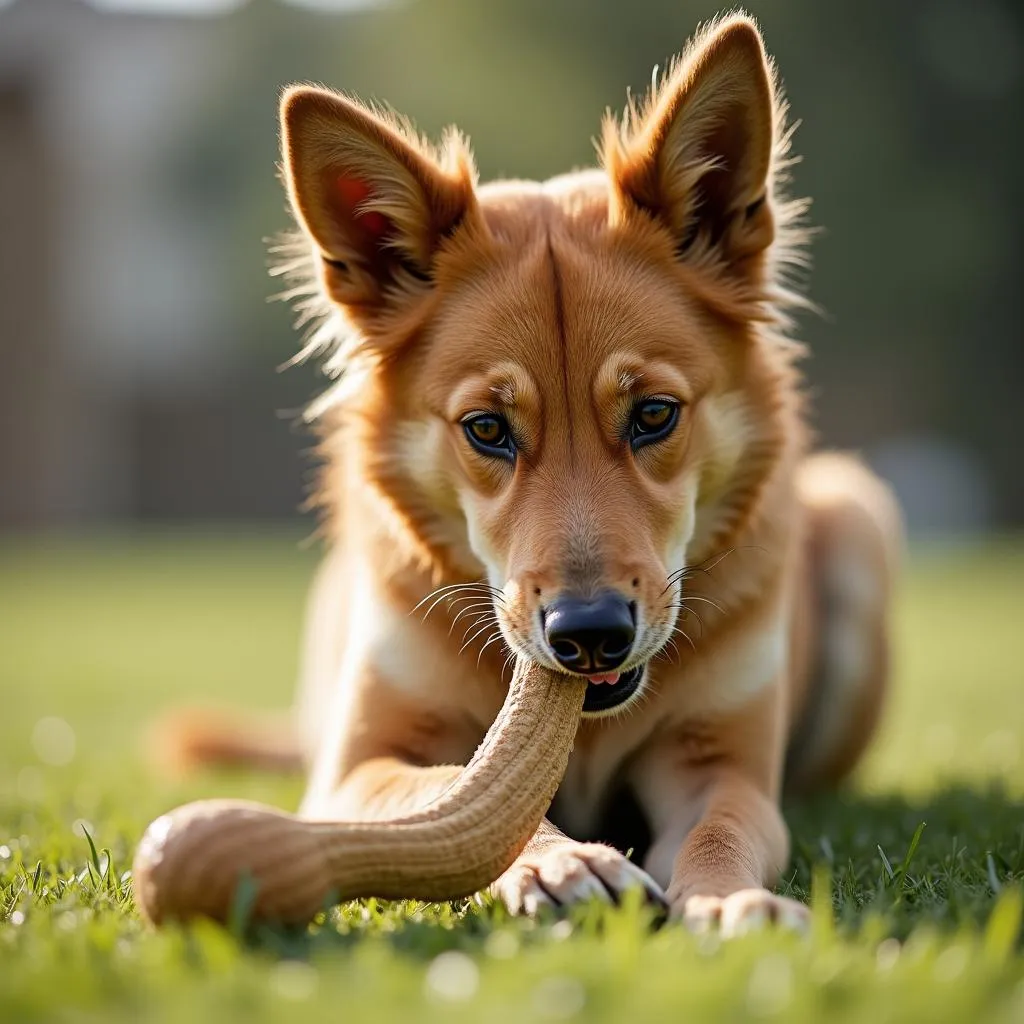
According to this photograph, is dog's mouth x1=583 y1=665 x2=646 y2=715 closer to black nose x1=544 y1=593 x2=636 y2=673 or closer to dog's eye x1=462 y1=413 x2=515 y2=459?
black nose x1=544 y1=593 x2=636 y2=673

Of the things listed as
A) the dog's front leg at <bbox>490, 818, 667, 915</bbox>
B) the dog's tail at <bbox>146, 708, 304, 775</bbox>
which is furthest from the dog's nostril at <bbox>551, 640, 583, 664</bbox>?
the dog's tail at <bbox>146, 708, 304, 775</bbox>

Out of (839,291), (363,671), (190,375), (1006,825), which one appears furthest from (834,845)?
(190,375)

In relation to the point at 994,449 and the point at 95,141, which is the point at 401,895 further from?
the point at 95,141

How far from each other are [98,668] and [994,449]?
20.3 metres

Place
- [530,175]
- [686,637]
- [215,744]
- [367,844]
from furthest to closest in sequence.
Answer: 1. [530,175]
2. [215,744]
3. [686,637]
4. [367,844]

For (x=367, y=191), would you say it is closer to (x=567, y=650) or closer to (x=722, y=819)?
(x=567, y=650)

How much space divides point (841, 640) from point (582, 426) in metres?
1.86

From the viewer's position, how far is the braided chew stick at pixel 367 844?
6.90 ft

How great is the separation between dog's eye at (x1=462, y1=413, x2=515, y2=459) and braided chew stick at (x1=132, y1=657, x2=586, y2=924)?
2.29ft

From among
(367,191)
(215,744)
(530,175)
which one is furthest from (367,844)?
(530,175)

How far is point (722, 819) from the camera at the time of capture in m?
2.83

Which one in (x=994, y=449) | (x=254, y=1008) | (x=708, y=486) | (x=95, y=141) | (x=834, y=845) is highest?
(x=95, y=141)

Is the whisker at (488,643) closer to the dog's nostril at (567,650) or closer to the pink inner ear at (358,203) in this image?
the dog's nostril at (567,650)

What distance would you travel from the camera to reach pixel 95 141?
1056 inches
